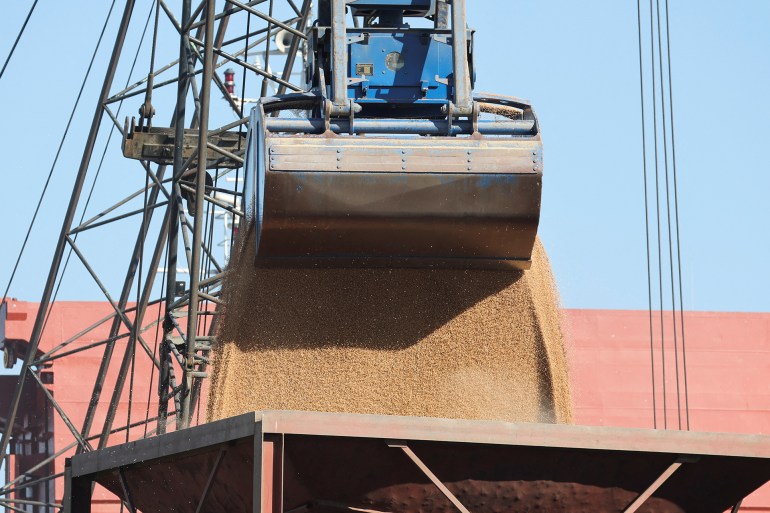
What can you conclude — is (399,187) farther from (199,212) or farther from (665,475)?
(199,212)

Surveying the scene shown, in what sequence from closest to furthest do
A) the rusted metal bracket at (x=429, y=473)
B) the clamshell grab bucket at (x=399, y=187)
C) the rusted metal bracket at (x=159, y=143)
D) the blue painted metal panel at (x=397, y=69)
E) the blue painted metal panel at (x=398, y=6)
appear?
the rusted metal bracket at (x=429, y=473)
the clamshell grab bucket at (x=399, y=187)
the blue painted metal panel at (x=397, y=69)
the blue painted metal panel at (x=398, y=6)
the rusted metal bracket at (x=159, y=143)

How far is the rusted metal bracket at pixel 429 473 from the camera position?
7.18m

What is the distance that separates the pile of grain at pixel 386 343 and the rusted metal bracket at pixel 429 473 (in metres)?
3.08

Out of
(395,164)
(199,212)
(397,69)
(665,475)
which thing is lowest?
(665,475)

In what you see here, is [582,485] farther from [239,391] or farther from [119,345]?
[119,345]

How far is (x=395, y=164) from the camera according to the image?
980 cm

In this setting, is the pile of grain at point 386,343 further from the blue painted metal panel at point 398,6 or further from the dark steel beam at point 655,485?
the dark steel beam at point 655,485

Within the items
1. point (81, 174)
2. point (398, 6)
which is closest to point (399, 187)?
point (398, 6)

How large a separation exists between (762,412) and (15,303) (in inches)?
609

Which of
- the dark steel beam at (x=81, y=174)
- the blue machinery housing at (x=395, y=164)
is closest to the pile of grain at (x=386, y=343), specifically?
the blue machinery housing at (x=395, y=164)

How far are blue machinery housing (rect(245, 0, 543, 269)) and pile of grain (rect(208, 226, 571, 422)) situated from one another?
0.22 meters

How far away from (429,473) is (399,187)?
10.0ft

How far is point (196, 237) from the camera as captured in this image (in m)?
13.9

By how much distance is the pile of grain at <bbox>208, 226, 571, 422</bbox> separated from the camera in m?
10.6
